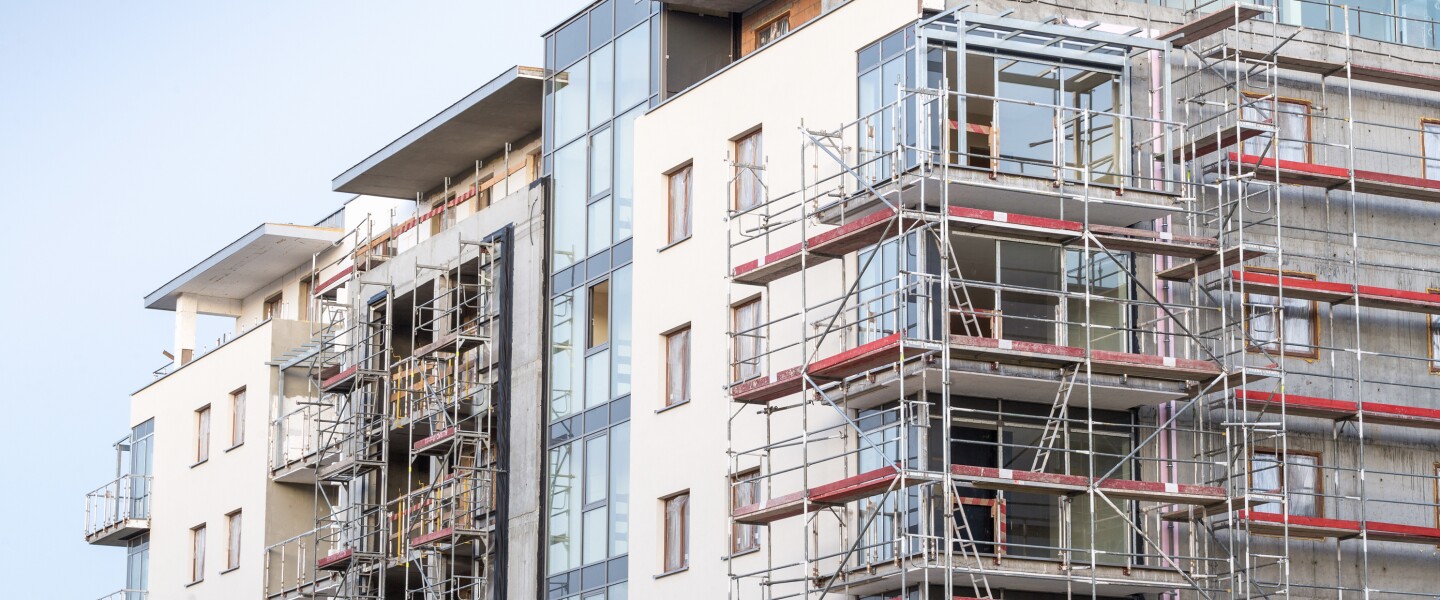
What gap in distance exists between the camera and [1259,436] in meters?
32.2

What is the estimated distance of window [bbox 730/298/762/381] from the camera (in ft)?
112

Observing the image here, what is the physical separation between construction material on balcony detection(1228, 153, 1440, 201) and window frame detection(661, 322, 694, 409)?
857 cm

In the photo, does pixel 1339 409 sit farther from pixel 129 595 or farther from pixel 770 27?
pixel 129 595

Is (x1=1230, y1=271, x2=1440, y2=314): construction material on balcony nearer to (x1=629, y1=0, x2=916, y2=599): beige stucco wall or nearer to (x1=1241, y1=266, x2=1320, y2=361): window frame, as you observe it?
(x1=1241, y1=266, x2=1320, y2=361): window frame

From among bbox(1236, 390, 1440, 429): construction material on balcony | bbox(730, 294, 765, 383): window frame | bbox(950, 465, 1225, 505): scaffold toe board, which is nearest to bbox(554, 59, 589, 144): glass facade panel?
bbox(730, 294, 765, 383): window frame

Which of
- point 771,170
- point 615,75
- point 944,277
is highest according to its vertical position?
point 615,75

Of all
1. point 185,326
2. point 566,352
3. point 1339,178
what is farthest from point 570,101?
point 185,326

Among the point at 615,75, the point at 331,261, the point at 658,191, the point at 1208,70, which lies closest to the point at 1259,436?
the point at 1208,70

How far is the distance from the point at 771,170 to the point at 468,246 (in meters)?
9.85

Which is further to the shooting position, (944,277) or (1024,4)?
(1024,4)

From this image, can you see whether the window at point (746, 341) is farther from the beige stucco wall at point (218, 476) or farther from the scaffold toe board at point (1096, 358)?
the beige stucco wall at point (218, 476)

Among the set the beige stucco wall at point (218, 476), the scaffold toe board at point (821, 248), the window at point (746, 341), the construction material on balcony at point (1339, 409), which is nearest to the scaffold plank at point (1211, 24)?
the construction material on balcony at point (1339, 409)

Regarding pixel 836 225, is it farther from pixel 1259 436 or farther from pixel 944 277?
pixel 1259 436

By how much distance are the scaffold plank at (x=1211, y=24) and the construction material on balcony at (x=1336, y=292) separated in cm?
329
